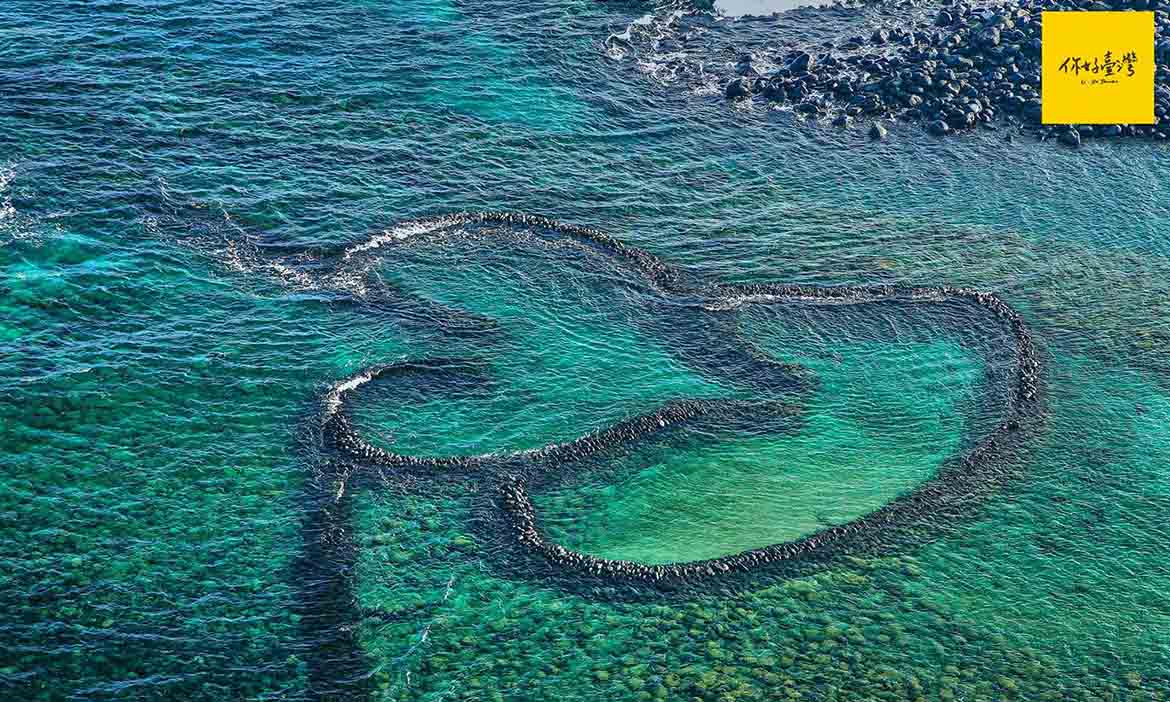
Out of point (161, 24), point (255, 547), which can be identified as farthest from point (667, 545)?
point (161, 24)

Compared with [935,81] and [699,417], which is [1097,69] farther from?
[699,417]

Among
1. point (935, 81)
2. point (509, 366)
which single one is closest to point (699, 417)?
point (509, 366)

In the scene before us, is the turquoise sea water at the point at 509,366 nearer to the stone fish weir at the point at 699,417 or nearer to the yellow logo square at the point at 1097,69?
the stone fish weir at the point at 699,417

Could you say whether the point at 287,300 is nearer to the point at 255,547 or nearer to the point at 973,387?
the point at 255,547

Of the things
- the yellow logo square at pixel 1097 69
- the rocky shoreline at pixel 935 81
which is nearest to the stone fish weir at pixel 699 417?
the rocky shoreline at pixel 935 81

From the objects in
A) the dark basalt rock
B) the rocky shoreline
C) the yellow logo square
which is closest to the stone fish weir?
the rocky shoreline
